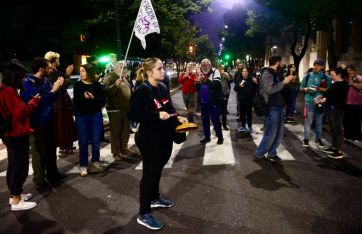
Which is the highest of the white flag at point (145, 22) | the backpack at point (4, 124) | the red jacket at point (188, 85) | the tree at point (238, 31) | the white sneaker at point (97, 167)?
the tree at point (238, 31)

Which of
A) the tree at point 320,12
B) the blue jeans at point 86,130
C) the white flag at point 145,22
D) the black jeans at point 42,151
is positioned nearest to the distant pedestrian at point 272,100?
the blue jeans at point 86,130

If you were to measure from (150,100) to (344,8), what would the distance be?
606 inches

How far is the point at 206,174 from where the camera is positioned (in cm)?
659

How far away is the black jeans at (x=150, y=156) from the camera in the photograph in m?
4.32

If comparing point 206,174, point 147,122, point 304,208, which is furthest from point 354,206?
point 147,122

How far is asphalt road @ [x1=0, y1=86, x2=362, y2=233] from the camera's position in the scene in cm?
455

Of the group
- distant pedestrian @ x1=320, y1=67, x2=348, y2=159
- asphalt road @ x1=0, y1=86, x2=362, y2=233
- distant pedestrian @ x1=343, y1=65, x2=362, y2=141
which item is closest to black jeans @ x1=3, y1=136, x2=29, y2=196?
asphalt road @ x1=0, y1=86, x2=362, y2=233

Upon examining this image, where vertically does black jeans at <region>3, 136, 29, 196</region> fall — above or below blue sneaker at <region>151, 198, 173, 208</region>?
above

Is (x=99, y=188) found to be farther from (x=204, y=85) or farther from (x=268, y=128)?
(x=204, y=85)

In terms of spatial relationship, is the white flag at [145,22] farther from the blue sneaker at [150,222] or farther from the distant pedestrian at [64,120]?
the blue sneaker at [150,222]

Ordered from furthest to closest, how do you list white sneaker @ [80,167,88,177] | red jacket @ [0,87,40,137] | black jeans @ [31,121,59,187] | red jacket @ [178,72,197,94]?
red jacket @ [178,72,197,94], white sneaker @ [80,167,88,177], black jeans @ [31,121,59,187], red jacket @ [0,87,40,137]

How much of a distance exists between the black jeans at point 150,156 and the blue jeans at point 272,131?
3296mm

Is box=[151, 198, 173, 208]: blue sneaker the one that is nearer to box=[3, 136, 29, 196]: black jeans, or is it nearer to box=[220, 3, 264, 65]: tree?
box=[3, 136, 29, 196]: black jeans

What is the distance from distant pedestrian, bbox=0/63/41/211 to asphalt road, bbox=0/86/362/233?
340mm
